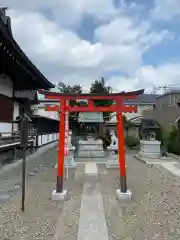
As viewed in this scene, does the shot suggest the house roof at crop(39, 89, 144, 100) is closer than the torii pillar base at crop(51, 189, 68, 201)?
No

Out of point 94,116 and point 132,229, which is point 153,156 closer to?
point 94,116

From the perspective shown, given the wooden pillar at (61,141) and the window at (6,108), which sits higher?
the window at (6,108)

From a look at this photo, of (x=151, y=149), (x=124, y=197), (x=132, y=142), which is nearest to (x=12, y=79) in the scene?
(x=124, y=197)

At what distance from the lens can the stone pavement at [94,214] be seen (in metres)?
4.60

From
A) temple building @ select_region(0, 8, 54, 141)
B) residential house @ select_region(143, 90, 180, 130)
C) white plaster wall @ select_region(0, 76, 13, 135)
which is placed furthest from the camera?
residential house @ select_region(143, 90, 180, 130)

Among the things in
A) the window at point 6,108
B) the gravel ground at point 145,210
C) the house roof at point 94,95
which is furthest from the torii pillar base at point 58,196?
the window at point 6,108

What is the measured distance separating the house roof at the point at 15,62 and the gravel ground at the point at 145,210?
431 cm

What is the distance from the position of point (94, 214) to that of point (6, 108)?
7.81 m

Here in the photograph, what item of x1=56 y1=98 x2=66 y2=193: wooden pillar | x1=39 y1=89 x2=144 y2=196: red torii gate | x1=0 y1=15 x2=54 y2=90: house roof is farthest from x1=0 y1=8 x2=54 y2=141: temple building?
x1=56 y1=98 x2=66 y2=193: wooden pillar

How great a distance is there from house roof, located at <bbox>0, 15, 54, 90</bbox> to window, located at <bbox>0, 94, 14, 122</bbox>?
2.98 feet

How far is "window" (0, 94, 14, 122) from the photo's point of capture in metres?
11.5

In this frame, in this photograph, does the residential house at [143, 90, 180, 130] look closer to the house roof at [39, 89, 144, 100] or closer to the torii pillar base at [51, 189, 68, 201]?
the house roof at [39, 89, 144, 100]

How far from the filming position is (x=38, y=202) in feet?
21.1

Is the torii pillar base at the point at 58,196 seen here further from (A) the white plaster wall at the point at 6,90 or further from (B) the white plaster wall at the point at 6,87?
(B) the white plaster wall at the point at 6,87
